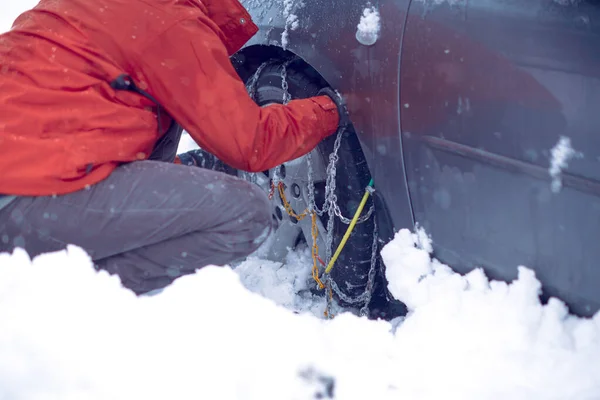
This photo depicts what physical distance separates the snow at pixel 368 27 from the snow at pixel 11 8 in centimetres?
535

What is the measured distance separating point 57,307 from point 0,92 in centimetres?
63

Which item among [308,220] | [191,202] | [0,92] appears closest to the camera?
[0,92]

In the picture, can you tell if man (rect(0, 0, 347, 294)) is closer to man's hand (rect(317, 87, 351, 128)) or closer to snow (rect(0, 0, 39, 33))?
man's hand (rect(317, 87, 351, 128))

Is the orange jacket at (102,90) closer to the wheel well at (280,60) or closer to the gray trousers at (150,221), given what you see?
the gray trousers at (150,221)

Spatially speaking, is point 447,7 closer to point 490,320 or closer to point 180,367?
point 490,320

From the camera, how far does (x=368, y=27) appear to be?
1.84 metres

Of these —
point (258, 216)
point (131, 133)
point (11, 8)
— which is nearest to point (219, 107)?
point (131, 133)

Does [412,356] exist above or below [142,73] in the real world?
below

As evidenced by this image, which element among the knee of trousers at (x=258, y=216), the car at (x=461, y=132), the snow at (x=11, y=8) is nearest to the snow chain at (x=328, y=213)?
the car at (x=461, y=132)

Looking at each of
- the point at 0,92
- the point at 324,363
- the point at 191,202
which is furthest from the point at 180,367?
the point at 0,92

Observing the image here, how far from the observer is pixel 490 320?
1.65m

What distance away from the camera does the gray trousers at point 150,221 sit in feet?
5.96

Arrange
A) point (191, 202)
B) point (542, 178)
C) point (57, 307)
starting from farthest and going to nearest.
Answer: point (191, 202), point (57, 307), point (542, 178)

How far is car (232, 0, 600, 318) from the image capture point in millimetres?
1427
